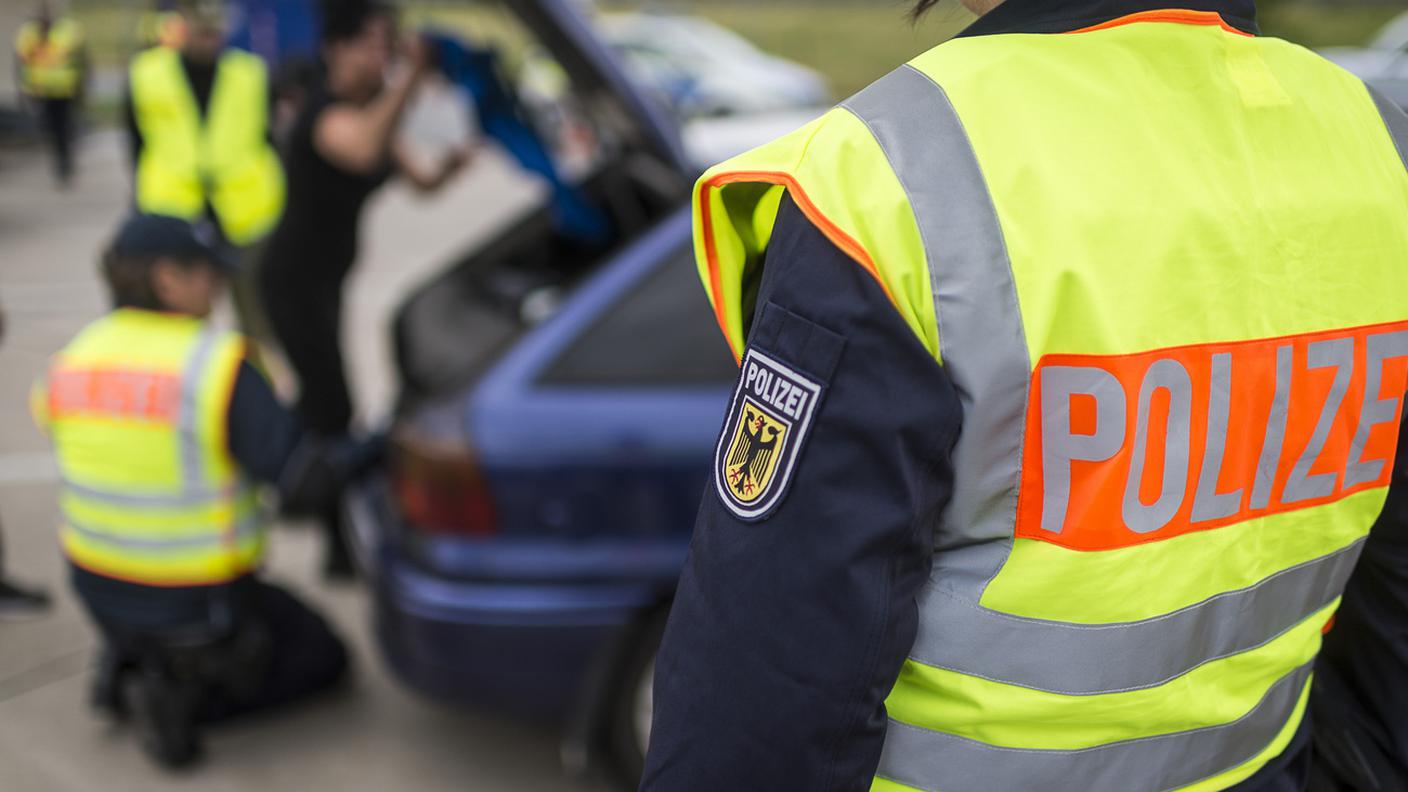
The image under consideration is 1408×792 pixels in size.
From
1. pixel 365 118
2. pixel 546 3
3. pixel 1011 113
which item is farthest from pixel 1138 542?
pixel 365 118

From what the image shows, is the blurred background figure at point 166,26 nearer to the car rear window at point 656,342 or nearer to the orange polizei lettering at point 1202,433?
the car rear window at point 656,342

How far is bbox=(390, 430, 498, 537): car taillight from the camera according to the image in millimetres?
2660

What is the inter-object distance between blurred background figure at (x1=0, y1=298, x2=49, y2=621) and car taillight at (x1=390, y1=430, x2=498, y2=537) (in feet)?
5.68

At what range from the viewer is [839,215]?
3.14 ft

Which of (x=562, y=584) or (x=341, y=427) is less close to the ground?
(x=562, y=584)

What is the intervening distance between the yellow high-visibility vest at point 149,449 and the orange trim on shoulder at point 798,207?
82.0 inches

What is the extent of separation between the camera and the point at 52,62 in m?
10.7

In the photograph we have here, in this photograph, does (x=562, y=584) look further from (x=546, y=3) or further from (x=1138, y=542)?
(x=1138, y=542)

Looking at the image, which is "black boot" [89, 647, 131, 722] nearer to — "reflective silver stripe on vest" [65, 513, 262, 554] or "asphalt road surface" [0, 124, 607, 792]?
"asphalt road surface" [0, 124, 607, 792]

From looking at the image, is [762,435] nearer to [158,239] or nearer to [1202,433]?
[1202,433]

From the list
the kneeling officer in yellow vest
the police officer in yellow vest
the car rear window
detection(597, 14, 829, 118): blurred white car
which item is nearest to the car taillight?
the car rear window

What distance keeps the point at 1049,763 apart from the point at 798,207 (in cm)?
53

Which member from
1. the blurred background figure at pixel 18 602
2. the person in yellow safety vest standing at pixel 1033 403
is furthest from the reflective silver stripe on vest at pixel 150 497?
the person in yellow safety vest standing at pixel 1033 403

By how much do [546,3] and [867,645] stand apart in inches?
90.9
